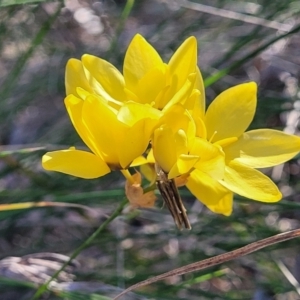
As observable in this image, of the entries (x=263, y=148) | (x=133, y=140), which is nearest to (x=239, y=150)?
(x=263, y=148)

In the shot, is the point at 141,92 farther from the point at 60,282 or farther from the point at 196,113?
the point at 60,282

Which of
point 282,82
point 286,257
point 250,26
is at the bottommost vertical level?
point 286,257

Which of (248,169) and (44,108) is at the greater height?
(248,169)

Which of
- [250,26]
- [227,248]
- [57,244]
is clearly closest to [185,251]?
[227,248]

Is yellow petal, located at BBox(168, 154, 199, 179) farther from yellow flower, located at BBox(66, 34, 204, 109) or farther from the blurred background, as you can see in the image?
the blurred background

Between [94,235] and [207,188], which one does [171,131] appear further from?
[94,235]

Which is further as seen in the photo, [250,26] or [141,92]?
[250,26]

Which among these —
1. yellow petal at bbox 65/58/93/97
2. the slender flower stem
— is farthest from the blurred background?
yellow petal at bbox 65/58/93/97
